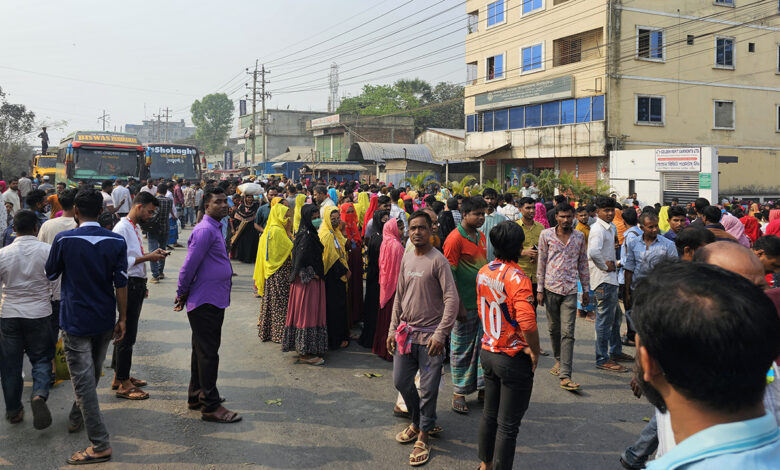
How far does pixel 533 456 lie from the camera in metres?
4.48

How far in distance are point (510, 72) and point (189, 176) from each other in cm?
1923

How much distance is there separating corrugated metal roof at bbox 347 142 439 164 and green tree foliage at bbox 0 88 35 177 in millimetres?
21018

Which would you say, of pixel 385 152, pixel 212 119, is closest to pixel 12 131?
pixel 385 152

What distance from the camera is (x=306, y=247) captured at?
6461 mm

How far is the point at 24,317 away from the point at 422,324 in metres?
3.33

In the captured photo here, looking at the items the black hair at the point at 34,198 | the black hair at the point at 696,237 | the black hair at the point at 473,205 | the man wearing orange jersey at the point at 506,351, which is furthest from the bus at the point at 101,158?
the black hair at the point at 696,237

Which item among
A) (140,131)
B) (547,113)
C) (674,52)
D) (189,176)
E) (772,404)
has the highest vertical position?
(140,131)

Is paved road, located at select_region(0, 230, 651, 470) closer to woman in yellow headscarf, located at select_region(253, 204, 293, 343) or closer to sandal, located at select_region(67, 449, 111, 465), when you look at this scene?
sandal, located at select_region(67, 449, 111, 465)

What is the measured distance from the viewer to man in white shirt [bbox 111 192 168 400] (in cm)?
551

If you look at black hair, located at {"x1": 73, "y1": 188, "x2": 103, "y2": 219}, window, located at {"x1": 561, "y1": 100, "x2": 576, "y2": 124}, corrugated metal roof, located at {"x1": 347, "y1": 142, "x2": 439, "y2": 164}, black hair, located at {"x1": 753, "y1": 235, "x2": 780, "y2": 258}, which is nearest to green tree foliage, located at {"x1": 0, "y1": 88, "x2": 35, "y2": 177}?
corrugated metal roof, located at {"x1": 347, "y1": 142, "x2": 439, "y2": 164}

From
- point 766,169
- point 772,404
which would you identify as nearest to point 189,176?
point 772,404

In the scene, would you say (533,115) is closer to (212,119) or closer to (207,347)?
(207,347)

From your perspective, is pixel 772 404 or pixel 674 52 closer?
pixel 772 404

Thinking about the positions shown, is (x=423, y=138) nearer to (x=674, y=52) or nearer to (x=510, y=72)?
(x=510, y=72)
